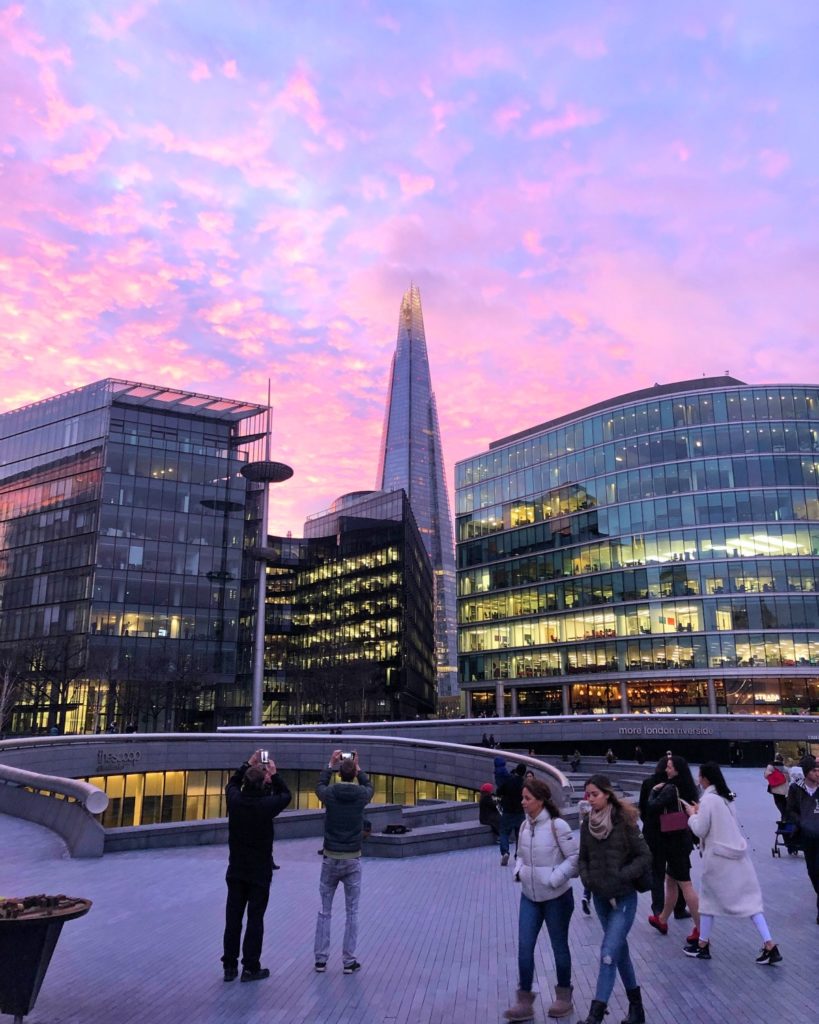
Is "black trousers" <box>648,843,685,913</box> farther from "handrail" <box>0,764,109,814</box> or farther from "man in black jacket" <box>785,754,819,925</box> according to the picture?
"handrail" <box>0,764,109,814</box>

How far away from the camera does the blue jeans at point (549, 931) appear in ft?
21.5

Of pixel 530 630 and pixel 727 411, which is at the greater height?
pixel 727 411

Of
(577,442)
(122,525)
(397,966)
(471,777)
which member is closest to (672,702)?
(577,442)

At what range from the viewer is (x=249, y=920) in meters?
7.68

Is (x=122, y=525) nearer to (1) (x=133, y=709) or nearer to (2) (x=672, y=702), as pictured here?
(1) (x=133, y=709)

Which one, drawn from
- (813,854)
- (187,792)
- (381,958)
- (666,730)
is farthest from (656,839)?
(666,730)

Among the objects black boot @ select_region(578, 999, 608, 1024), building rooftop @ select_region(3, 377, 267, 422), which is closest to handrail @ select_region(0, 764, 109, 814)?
black boot @ select_region(578, 999, 608, 1024)

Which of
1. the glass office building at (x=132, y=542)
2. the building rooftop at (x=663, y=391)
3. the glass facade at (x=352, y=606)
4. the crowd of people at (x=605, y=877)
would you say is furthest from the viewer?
the glass facade at (x=352, y=606)

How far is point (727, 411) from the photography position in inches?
2872

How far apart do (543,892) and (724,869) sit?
2431mm

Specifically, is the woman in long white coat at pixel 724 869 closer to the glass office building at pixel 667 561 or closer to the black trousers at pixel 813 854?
the black trousers at pixel 813 854

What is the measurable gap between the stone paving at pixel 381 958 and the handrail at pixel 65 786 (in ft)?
5.23

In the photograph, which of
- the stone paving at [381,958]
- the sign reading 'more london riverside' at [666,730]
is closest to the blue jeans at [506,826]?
the stone paving at [381,958]

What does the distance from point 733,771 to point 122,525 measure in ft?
185
